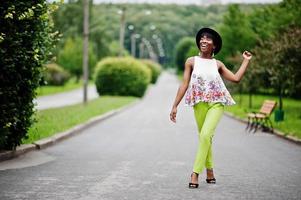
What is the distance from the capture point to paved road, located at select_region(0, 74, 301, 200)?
7090 millimetres

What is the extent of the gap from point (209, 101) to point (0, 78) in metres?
4.22

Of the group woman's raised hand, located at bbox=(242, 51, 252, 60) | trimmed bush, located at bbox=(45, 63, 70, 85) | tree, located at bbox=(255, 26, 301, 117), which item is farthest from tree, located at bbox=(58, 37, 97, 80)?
woman's raised hand, located at bbox=(242, 51, 252, 60)

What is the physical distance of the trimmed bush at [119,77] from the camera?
4216cm

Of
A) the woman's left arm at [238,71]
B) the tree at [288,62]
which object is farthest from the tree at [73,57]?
the woman's left arm at [238,71]

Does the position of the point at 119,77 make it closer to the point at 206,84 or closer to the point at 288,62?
the point at 288,62

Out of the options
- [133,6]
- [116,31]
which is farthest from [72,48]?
[133,6]

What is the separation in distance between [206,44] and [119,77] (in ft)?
114

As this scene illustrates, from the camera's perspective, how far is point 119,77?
42.2 metres

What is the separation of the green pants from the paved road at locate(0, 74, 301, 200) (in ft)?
1.29

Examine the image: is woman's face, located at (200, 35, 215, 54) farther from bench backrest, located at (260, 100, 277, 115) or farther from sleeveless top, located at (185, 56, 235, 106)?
bench backrest, located at (260, 100, 277, 115)

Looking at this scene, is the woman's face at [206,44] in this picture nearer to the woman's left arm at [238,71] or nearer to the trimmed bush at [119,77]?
the woman's left arm at [238,71]

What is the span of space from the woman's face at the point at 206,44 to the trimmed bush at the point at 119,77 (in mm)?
34633

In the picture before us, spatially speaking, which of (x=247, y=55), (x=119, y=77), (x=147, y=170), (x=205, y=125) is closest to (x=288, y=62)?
(x=147, y=170)

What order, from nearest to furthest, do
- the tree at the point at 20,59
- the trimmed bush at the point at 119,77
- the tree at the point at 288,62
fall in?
1. the tree at the point at 20,59
2. the tree at the point at 288,62
3. the trimmed bush at the point at 119,77
